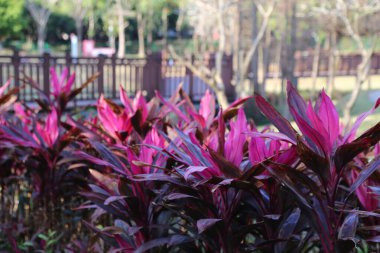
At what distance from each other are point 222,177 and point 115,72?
11.7 metres

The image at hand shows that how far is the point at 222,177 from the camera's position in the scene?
202 cm

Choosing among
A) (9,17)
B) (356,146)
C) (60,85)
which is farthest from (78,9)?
(356,146)

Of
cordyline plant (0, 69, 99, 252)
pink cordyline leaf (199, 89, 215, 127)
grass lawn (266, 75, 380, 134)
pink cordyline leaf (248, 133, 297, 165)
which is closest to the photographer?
pink cordyline leaf (248, 133, 297, 165)

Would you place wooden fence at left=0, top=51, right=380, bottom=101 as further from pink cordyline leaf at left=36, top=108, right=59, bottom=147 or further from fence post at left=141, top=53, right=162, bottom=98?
pink cordyline leaf at left=36, top=108, right=59, bottom=147

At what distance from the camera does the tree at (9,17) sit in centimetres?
4572

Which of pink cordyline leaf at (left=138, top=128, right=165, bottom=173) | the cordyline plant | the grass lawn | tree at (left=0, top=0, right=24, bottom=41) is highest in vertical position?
tree at (left=0, top=0, right=24, bottom=41)

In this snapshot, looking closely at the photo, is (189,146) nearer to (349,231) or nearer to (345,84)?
(349,231)

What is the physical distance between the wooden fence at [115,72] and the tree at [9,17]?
33898mm

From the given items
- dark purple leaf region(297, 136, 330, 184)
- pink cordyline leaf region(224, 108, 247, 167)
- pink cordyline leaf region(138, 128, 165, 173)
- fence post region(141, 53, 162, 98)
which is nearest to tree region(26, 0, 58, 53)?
fence post region(141, 53, 162, 98)

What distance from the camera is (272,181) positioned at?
2.13 meters

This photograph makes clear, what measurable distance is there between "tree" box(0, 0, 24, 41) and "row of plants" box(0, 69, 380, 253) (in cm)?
4535

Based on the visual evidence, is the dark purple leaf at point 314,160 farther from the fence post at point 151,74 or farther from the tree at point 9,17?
the tree at point 9,17

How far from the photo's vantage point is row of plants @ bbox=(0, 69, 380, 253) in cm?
195

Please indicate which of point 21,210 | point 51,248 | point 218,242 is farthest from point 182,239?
point 21,210
